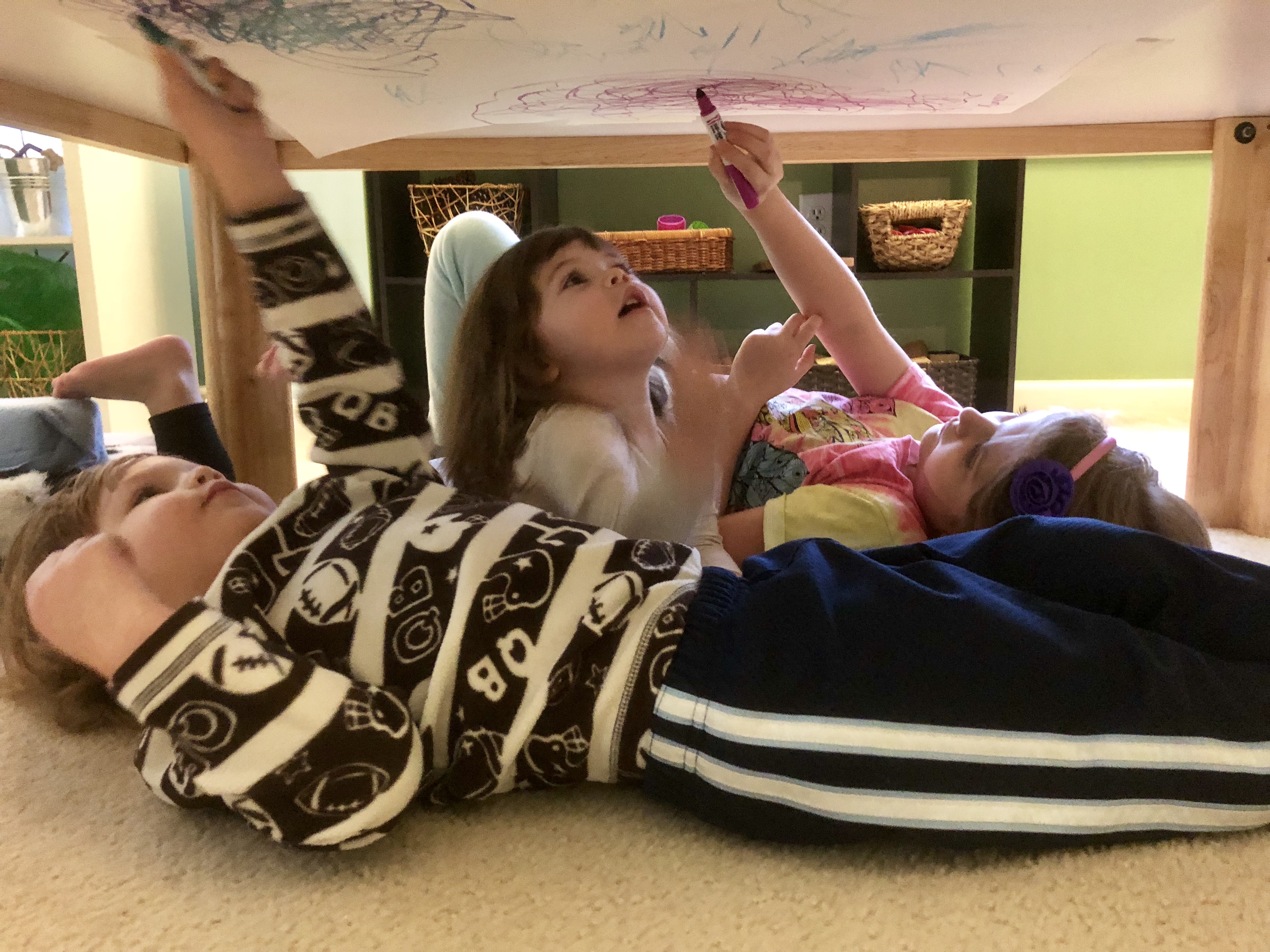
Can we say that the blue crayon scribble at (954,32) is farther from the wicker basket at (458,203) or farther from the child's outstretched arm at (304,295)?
the wicker basket at (458,203)

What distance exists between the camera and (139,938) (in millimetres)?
451

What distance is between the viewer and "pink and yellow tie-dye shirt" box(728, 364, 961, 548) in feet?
2.88

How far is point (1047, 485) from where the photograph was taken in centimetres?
81

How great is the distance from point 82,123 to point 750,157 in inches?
26.6

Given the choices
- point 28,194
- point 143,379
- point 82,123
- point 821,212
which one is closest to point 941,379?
point 821,212

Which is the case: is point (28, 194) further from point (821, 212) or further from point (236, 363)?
point (821, 212)

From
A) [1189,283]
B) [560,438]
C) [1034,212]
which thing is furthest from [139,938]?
[1189,283]

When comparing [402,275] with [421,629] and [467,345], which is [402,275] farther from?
[421,629]

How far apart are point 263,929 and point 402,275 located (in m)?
2.05

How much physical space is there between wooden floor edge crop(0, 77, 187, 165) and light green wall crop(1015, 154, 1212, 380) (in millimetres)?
2202

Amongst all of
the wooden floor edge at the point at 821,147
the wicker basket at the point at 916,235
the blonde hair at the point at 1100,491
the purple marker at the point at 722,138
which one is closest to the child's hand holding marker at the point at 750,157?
the purple marker at the point at 722,138

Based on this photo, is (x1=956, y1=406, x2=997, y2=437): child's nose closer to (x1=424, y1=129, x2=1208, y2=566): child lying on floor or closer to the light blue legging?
(x1=424, y1=129, x2=1208, y2=566): child lying on floor

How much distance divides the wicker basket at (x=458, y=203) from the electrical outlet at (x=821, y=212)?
72 cm

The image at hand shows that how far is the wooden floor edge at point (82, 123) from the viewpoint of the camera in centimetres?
79
